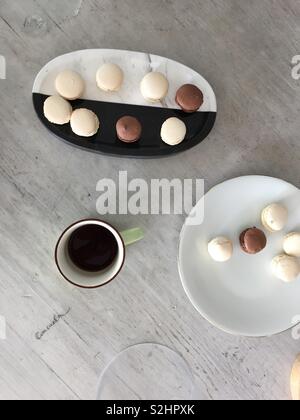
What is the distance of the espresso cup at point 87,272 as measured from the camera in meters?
0.74

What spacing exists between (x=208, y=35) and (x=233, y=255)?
0.34 meters

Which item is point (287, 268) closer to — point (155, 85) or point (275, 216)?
point (275, 216)

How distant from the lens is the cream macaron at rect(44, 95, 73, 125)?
0.77 metres

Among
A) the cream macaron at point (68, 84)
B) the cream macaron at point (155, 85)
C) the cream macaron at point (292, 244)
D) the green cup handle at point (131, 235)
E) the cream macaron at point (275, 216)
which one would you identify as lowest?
the green cup handle at point (131, 235)

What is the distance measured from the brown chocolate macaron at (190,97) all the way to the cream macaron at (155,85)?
0.08ft

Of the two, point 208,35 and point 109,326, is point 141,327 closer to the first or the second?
Result: point 109,326

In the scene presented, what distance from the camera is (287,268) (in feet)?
2.56

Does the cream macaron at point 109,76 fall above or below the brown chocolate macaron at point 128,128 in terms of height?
above

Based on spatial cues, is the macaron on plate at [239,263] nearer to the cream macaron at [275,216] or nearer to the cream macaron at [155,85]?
the cream macaron at [275,216]

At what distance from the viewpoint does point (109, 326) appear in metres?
0.80

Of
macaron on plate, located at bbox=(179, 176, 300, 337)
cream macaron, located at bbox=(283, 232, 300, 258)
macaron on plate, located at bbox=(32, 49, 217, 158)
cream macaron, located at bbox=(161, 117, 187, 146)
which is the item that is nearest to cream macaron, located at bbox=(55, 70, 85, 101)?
macaron on plate, located at bbox=(32, 49, 217, 158)

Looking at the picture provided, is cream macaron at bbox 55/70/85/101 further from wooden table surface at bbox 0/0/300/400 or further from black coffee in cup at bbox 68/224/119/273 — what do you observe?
black coffee in cup at bbox 68/224/119/273

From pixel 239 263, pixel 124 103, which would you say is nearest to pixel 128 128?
pixel 124 103

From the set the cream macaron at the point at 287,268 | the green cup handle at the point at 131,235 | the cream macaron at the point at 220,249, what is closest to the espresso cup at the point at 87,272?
the green cup handle at the point at 131,235
